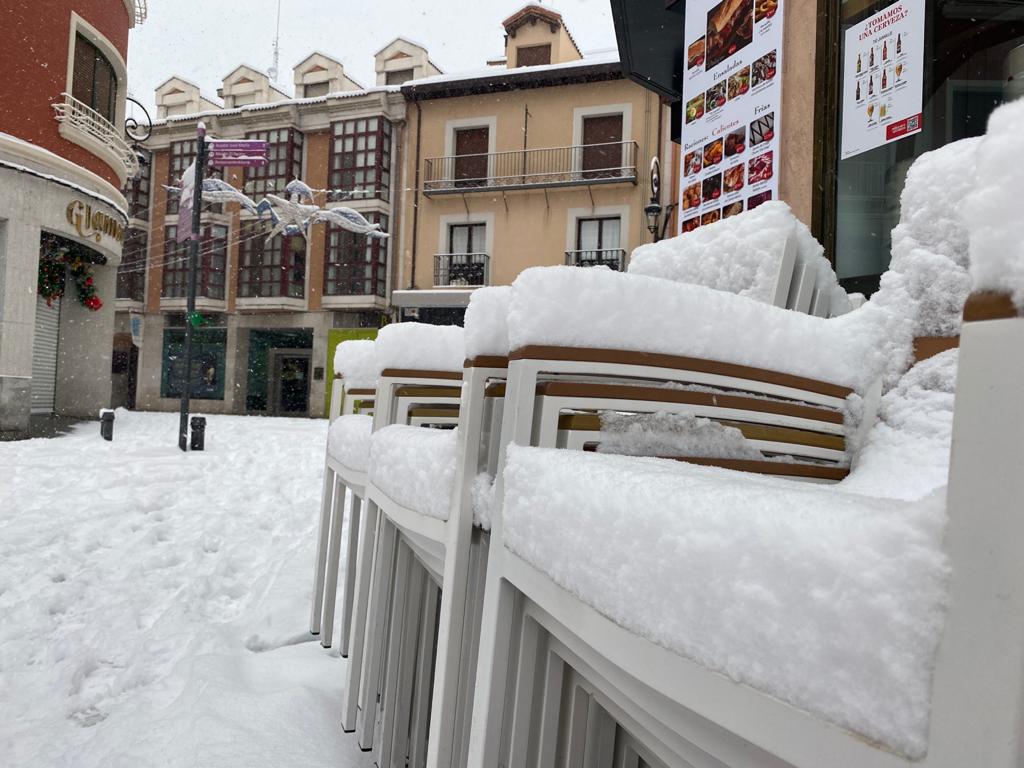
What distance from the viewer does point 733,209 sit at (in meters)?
3.66

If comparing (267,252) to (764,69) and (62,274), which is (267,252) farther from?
(764,69)

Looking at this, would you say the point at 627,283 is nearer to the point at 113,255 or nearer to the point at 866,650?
the point at 866,650

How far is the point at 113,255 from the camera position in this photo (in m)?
11.5

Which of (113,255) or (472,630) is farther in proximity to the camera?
(113,255)

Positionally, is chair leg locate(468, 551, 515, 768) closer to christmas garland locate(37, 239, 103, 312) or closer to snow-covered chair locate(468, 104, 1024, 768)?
snow-covered chair locate(468, 104, 1024, 768)

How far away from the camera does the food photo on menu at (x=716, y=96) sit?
3807mm

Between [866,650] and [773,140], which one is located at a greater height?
[773,140]

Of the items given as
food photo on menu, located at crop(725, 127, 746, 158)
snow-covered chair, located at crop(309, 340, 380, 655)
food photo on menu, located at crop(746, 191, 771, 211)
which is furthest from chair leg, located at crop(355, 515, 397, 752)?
food photo on menu, located at crop(725, 127, 746, 158)

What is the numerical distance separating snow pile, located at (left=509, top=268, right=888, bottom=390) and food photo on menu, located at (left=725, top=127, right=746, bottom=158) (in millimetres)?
2782

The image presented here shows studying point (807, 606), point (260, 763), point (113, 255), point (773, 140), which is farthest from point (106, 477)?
point (113, 255)

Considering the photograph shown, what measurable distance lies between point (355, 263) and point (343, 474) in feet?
55.4

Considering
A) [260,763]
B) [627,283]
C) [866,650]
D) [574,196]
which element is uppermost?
[574,196]

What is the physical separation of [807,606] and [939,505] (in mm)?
86

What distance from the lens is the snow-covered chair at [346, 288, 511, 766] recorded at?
39.7 inches
